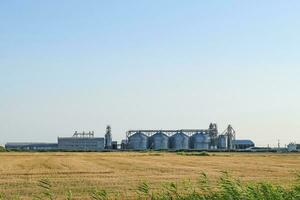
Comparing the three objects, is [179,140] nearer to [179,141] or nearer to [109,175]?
[179,141]

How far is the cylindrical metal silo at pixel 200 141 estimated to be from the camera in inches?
7308

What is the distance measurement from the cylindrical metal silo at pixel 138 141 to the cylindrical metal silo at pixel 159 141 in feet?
7.04

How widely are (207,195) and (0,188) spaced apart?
18.0 metres

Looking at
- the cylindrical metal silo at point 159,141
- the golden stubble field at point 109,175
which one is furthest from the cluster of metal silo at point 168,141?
the golden stubble field at point 109,175

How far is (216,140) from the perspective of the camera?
18988 cm

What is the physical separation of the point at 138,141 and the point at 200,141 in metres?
19.5

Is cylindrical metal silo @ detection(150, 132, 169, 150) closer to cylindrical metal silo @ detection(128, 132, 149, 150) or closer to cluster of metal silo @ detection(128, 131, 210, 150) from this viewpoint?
cluster of metal silo @ detection(128, 131, 210, 150)

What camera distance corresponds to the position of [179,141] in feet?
617

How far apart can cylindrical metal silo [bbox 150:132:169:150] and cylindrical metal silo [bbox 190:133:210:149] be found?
8.64 m

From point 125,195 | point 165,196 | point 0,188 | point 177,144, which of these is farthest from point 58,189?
point 177,144

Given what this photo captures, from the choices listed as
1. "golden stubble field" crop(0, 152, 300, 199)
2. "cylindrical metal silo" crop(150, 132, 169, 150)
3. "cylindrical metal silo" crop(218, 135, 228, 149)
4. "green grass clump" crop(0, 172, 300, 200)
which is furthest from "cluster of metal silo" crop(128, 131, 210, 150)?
"green grass clump" crop(0, 172, 300, 200)

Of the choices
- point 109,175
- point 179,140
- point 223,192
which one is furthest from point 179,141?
point 223,192

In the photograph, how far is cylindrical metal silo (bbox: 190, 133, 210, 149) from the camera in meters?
186

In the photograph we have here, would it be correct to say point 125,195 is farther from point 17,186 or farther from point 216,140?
point 216,140
